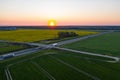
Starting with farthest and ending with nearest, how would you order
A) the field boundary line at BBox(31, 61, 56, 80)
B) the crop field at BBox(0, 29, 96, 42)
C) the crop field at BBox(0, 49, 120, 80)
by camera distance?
1. the crop field at BBox(0, 29, 96, 42)
2. the crop field at BBox(0, 49, 120, 80)
3. the field boundary line at BBox(31, 61, 56, 80)

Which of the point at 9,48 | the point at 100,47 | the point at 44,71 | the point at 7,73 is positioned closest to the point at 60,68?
the point at 44,71

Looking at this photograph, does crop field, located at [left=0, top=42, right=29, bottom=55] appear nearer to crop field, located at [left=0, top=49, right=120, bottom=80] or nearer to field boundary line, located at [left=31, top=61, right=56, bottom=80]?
crop field, located at [left=0, top=49, right=120, bottom=80]

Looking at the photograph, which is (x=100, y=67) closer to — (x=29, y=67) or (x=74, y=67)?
(x=74, y=67)

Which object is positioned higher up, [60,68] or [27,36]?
[60,68]

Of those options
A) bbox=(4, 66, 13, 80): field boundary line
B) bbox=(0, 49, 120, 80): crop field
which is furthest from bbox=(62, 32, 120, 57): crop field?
bbox=(4, 66, 13, 80): field boundary line

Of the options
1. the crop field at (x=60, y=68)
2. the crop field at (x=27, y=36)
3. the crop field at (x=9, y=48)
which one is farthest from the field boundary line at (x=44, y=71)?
the crop field at (x=27, y=36)

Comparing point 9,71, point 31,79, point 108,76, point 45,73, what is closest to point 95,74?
point 108,76

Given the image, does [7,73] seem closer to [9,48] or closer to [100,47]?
[9,48]

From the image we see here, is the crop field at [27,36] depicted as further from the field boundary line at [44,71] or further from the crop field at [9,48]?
the field boundary line at [44,71]
